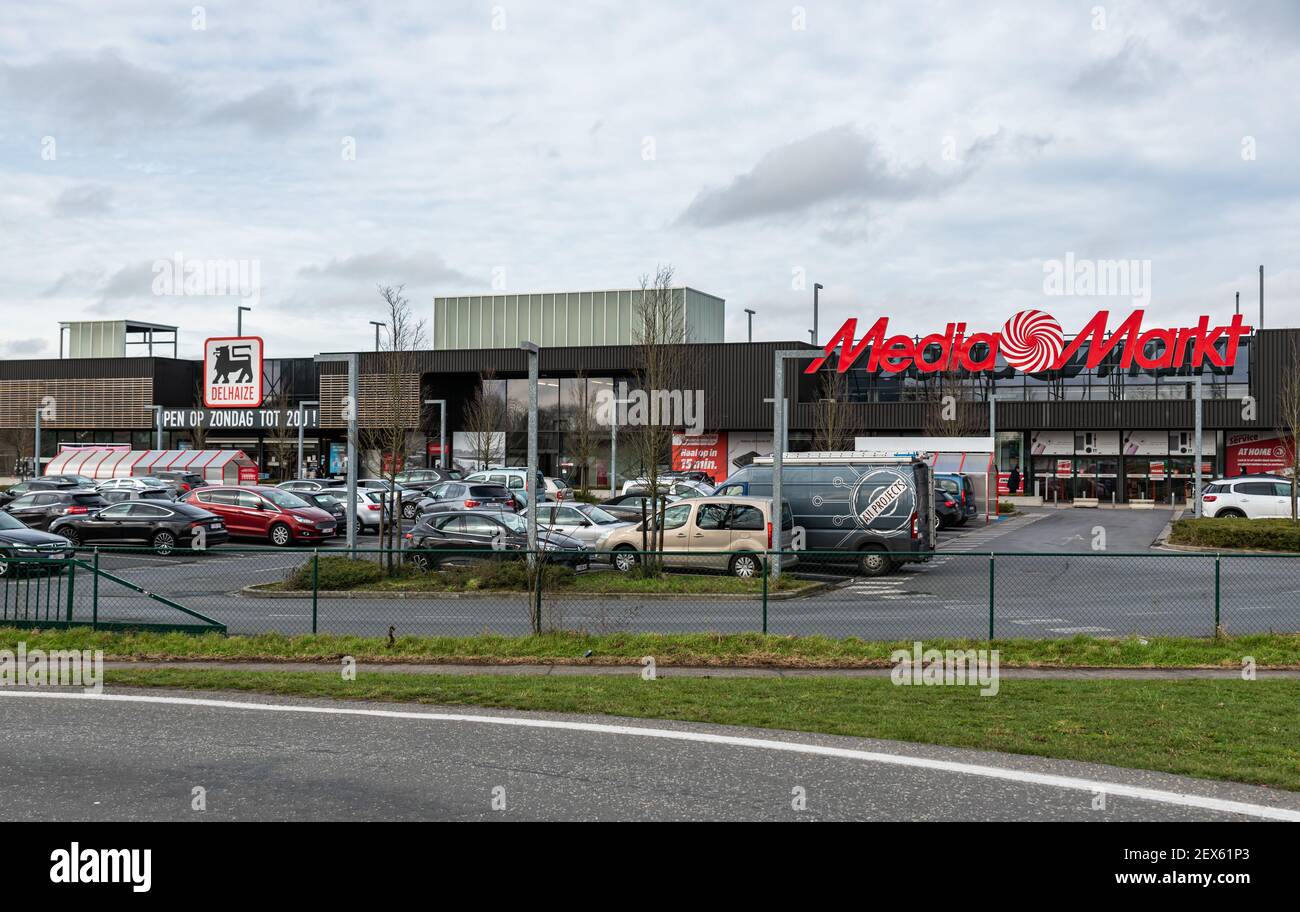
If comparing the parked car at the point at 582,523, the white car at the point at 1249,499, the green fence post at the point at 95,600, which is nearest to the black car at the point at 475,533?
the parked car at the point at 582,523

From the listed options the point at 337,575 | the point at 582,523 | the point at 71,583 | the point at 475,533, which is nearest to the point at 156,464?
the point at 582,523

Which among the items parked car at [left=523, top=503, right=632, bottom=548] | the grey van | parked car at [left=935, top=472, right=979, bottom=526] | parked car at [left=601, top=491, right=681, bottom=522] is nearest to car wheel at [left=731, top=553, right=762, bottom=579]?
the grey van

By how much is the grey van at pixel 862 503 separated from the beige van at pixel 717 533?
1.36m

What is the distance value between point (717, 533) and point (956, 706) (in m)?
12.4

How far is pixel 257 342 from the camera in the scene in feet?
113

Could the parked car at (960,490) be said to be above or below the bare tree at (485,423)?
below

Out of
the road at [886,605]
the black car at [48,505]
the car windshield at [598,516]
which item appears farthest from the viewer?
the black car at [48,505]

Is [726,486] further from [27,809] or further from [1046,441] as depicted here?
[1046,441]

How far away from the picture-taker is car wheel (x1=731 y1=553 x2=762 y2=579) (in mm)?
21906

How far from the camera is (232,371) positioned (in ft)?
111

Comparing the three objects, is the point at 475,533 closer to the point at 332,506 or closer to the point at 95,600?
the point at 95,600

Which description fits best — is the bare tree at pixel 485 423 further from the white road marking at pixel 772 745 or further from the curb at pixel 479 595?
the white road marking at pixel 772 745

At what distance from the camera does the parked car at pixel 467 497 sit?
112ft
